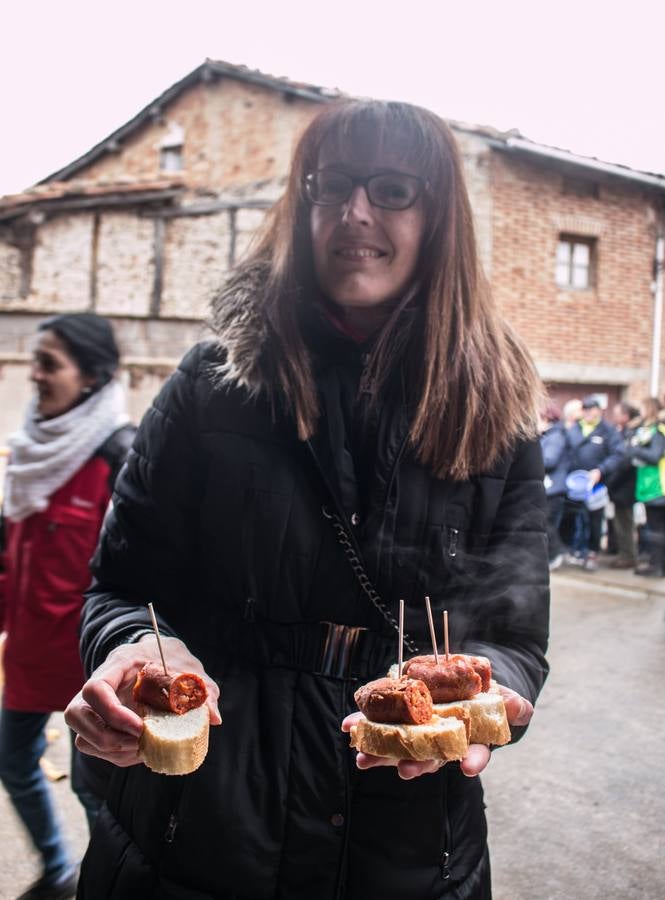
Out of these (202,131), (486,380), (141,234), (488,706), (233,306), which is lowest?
(488,706)

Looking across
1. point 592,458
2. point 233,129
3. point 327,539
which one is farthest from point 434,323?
point 233,129

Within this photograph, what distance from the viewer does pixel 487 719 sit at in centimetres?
154

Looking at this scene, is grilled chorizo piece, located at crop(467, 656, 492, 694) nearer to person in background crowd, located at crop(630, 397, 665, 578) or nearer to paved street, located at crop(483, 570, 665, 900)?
paved street, located at crop(483, 570, 665, 900)

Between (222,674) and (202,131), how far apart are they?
48.5 feet

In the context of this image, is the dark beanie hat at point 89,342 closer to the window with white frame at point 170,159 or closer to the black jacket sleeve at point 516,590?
the black jacket sleeve at point 516,590

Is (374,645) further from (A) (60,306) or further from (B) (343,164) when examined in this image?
(A) (60,306)

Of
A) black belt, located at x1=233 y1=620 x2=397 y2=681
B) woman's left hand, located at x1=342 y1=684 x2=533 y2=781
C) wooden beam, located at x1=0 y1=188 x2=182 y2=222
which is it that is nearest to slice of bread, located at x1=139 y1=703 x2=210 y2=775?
black belt, located at x1=233 y1=620 x2=397 y2=681

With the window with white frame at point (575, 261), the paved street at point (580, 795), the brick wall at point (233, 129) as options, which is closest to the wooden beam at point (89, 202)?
the brick wall at point (233, 129)

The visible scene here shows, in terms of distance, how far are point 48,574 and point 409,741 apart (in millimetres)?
2007

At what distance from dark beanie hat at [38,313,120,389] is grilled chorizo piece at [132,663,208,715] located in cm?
203

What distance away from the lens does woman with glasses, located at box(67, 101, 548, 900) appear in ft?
4.83

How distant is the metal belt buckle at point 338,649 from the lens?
1.53 meters

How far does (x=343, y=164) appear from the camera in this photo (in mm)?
1776

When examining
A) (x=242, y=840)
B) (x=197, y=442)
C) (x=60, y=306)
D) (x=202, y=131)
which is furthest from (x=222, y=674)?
(x=202, y=131)
